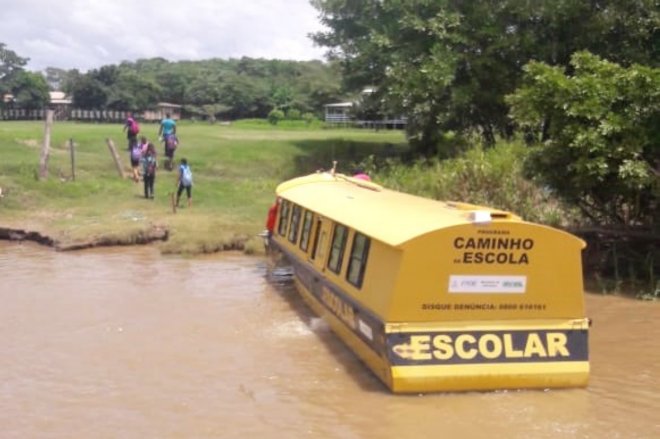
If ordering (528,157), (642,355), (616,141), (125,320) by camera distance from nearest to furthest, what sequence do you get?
1. (642,355)
2. (125,320)
3. (616,141)
4. (528,157)

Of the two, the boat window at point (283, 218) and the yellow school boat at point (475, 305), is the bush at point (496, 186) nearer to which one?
the boat window at point (283, 218)

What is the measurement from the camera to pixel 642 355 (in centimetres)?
Result: 1016

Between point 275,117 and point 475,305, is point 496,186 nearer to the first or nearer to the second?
point 475,305

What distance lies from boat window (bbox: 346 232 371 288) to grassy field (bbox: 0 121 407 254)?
7.63 metres

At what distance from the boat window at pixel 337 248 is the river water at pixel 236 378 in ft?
3.05

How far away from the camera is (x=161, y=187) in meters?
23.7

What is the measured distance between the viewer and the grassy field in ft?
59.8

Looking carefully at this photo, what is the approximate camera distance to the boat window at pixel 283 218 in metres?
14.2

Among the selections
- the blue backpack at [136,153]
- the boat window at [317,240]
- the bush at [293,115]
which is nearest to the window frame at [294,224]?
the boat window at [317,240]

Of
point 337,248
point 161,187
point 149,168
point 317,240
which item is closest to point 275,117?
point 161,187

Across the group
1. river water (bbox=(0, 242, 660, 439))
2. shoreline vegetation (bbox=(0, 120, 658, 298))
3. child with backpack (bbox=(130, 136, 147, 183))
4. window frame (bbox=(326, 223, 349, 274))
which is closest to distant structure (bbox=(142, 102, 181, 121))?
shoreline vegetation (bbox=(0, 120, 658, 298))

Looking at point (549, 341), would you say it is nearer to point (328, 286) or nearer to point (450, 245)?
point (450, 245)

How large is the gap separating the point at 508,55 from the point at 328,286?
14873 millimetres

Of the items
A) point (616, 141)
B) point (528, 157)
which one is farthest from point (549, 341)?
point (528, 157)
